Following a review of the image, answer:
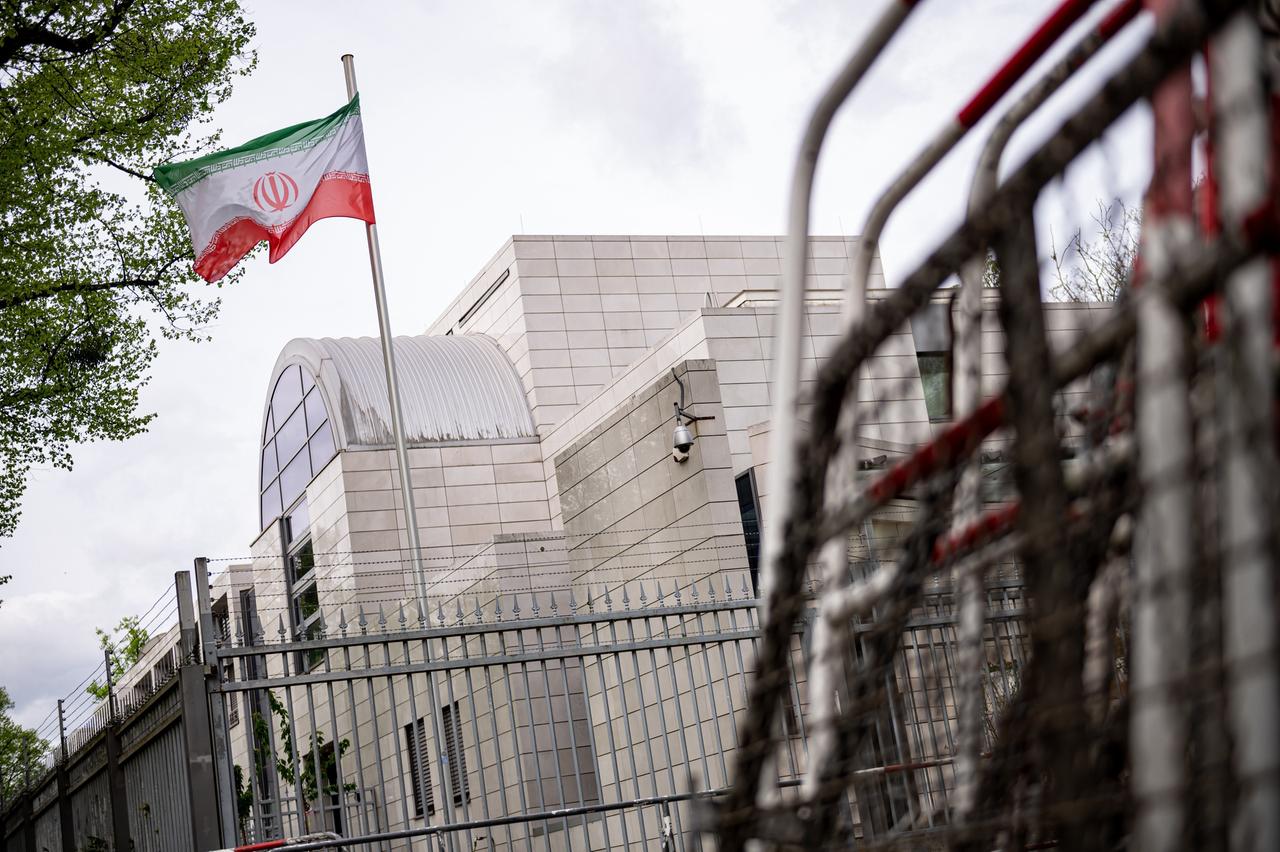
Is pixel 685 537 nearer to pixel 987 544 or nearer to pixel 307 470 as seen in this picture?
pixel 307 470

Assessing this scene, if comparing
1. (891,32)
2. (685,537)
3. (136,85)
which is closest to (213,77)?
(136,85)

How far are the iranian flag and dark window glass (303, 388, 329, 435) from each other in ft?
26.6

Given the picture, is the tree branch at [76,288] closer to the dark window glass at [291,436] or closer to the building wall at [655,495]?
the building wall at [655,495]

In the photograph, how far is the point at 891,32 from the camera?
6.42 ft

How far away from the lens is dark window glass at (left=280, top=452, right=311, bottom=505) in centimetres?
2475

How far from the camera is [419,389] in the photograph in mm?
24391

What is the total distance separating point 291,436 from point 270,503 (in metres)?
2.15

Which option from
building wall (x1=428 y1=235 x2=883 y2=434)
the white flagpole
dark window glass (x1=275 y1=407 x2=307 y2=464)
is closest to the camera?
the white flagpole

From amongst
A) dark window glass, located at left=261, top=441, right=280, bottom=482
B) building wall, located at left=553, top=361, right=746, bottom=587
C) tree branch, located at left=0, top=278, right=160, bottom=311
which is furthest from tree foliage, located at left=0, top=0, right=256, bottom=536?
dark window glass, located at left=261, top=441, right=280, bottom=482

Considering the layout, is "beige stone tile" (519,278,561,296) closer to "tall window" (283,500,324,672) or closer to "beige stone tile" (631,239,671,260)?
"beige stone tile" (631,239,671,260)

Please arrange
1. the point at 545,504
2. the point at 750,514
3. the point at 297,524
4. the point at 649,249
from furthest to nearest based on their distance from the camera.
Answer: the point at 649,249
the point at 297,524
the point at 545,504
the point at 750,514

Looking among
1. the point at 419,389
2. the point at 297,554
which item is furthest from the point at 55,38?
the point at 297,554

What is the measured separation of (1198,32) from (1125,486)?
0.70m

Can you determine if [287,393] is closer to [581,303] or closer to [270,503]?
[270,503]
